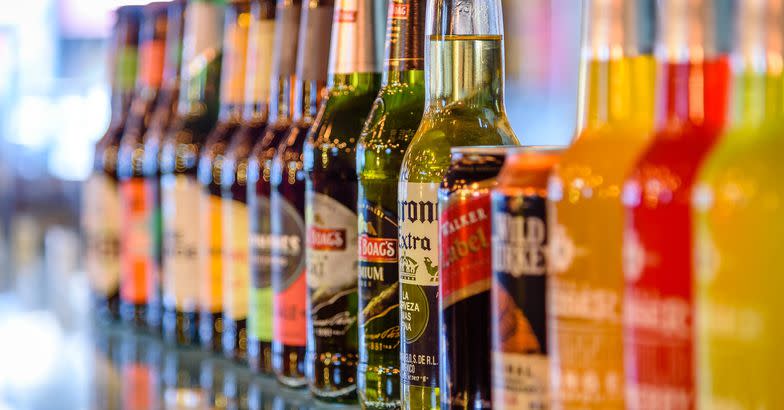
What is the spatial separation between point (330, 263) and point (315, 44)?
1.06 feet

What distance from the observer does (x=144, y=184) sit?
2.00 m

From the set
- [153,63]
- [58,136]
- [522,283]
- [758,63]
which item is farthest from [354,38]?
[58,136]

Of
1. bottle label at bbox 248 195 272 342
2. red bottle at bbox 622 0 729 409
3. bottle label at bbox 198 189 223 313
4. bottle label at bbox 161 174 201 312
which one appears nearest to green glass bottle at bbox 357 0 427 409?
bottle label at bbox 248 195 272 342

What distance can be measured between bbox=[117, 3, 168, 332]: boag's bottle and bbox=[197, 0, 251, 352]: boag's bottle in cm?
19

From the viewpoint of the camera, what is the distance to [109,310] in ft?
6.99

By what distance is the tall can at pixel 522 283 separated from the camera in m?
0.78

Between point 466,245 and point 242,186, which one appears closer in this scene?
point 466,245

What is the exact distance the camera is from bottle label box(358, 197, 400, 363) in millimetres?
1131

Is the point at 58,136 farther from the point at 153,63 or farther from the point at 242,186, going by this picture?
the point at 242,186

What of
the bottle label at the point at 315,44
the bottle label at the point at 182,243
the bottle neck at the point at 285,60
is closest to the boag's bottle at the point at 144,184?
the bottle label at the point at 182,243

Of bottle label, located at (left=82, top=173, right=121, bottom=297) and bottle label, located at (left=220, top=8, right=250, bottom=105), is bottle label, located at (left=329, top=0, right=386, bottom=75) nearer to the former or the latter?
bottle label, located at (left=220, top=8, right=250, bottom=105)

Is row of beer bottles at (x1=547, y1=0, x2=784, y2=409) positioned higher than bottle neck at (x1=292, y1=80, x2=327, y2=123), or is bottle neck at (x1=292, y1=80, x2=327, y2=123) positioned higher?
bottle neck at (x1=292, y1=80, x2=327, y2=123)

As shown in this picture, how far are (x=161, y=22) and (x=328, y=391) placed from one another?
1.07 metres

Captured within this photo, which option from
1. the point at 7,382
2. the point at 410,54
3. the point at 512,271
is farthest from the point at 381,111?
the point at 7,382
